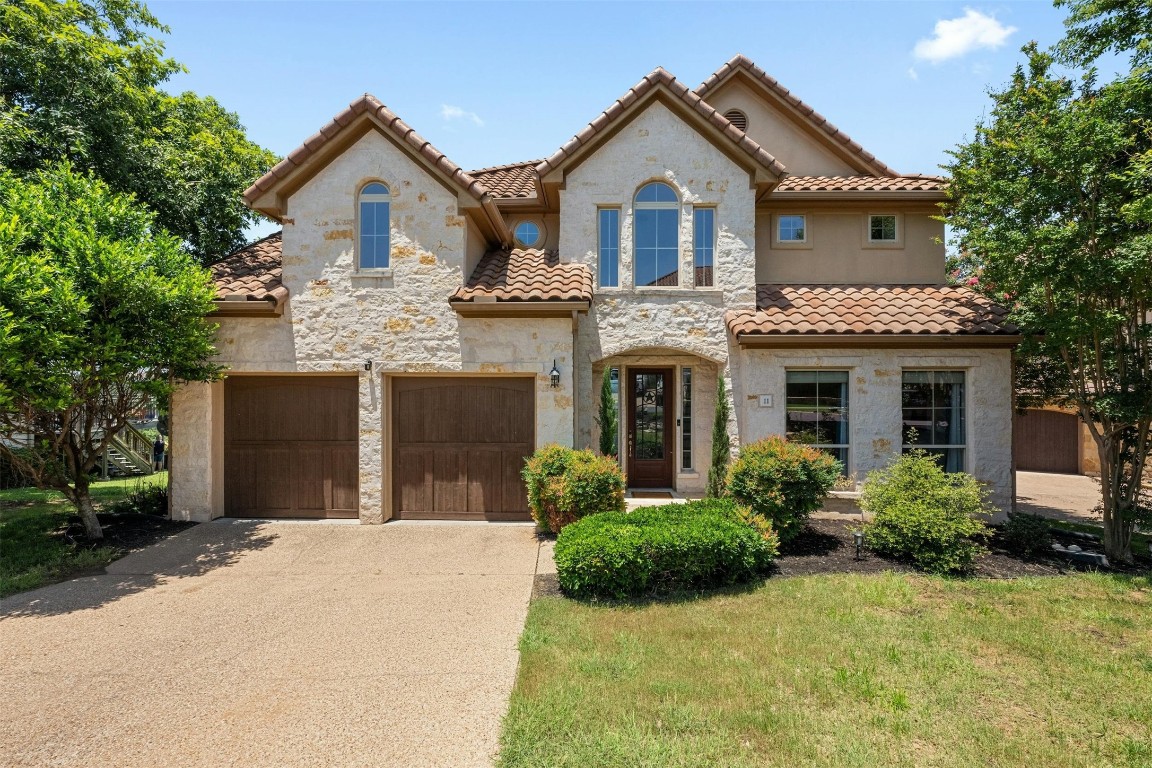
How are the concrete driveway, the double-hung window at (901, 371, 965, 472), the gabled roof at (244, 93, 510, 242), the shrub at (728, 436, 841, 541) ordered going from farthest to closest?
the double-hung window at (901, 371, 965, 472)
the gabled roof at (244, 93, 510, 242)
the shrub at (728, 436, 841, 541)
the concrete driveway

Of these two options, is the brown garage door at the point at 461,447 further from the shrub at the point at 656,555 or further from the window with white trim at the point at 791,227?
the window with white trim at the point at 791,227

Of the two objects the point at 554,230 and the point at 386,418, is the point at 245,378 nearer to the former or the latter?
the point at 386,418

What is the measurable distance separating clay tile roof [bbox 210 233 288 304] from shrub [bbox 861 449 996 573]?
1025 cm

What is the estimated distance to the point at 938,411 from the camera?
9.89 m

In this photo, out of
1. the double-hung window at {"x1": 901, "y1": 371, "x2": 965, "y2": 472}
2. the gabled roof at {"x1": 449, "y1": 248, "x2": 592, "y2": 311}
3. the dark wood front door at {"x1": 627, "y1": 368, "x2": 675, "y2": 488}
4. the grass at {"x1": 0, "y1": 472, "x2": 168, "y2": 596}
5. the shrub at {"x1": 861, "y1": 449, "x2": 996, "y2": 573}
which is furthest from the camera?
the dark wood front door at {"x1": 627, "y1": 368, "x2": 675, "y2": 488}

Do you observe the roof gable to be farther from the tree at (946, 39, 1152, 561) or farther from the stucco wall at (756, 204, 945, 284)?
the tree at (946, 39, 1152, 561)

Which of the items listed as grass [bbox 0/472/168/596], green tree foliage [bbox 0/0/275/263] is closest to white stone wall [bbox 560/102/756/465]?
grass [bbox 0/472/168/596]

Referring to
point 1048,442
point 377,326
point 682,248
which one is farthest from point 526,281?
point 1048,442

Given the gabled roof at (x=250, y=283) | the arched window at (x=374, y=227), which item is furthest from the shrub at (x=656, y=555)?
the gabled roof at (x=250, y=283)

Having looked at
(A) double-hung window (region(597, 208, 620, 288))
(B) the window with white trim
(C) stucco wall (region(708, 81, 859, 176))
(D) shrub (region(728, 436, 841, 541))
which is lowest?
(D) shrub (region(728, 436, 841, 541))

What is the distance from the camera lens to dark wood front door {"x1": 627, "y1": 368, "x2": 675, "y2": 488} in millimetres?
11734

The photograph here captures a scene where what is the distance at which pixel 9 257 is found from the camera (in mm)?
6160

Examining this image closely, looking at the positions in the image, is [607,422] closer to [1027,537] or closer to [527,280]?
[527,280]

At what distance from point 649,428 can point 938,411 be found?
5.60 metres
